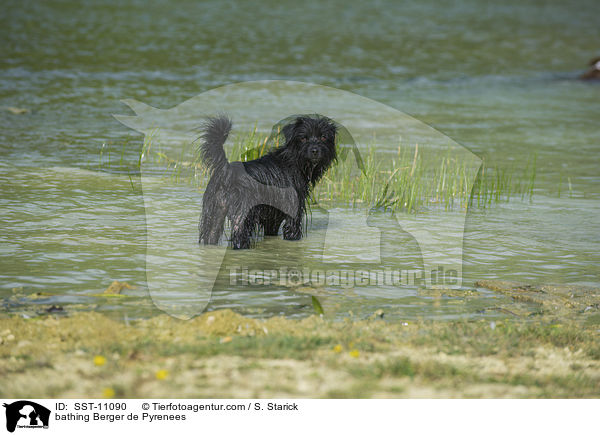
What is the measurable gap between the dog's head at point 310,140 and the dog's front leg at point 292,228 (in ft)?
1.61

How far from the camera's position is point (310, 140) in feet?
25.2

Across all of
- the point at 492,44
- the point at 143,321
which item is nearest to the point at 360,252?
the point at 143,321

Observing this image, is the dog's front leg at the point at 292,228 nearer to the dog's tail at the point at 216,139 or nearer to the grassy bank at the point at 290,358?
the dog's tail at the point at 216,139

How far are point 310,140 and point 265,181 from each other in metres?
0.57

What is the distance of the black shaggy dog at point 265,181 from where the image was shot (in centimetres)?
733

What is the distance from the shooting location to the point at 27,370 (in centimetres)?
460

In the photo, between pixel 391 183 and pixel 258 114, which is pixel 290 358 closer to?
pixel 391 183

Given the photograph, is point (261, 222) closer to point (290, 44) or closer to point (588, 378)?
point (588, 378)

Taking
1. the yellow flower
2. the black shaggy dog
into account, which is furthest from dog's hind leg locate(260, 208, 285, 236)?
the yellow flower

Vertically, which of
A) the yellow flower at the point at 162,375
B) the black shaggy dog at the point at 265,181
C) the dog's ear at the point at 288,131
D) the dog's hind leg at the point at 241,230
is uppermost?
the dog's ear at the point at 288,131

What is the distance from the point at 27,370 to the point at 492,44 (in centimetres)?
3213
